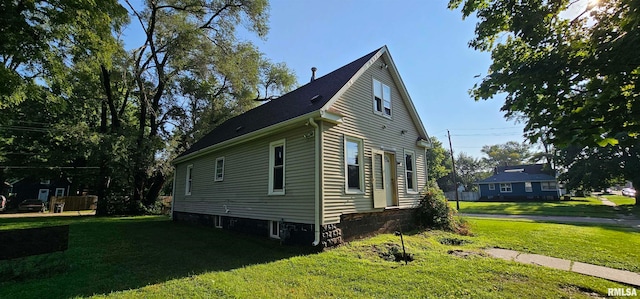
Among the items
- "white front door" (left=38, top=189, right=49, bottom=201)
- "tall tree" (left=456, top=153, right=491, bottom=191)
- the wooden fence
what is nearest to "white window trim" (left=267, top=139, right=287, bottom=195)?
the wooden fence

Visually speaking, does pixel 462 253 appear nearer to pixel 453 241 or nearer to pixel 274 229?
pixel 453 241

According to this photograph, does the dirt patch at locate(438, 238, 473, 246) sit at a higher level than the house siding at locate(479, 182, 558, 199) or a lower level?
lower

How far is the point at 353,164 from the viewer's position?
8.60 m

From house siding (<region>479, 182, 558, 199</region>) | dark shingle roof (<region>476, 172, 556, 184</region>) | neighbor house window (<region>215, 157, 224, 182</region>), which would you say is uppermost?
dark shingle roof (<region>476, 172, 556, 184</region>)

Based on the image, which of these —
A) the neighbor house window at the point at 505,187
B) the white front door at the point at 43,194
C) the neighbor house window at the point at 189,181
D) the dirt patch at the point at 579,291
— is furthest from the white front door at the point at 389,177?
the white front door at the point at 43,194

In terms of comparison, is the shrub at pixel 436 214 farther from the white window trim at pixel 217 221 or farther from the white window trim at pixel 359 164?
the white window trim at pixel 217 221

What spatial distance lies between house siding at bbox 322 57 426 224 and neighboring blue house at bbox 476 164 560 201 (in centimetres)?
3229

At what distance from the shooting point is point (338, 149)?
26.5 feet

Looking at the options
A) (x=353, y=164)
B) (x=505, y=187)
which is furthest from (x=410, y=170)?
(x=505, y=187)

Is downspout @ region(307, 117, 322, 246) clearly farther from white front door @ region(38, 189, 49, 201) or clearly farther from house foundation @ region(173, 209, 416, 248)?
white front door @ region(38, 189, 49, 201)

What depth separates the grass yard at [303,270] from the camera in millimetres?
4465

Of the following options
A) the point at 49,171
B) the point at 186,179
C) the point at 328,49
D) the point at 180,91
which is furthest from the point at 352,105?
the point at 49,171

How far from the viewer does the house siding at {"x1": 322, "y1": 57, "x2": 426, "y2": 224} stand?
7.62m

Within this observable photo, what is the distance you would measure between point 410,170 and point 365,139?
3210mm
